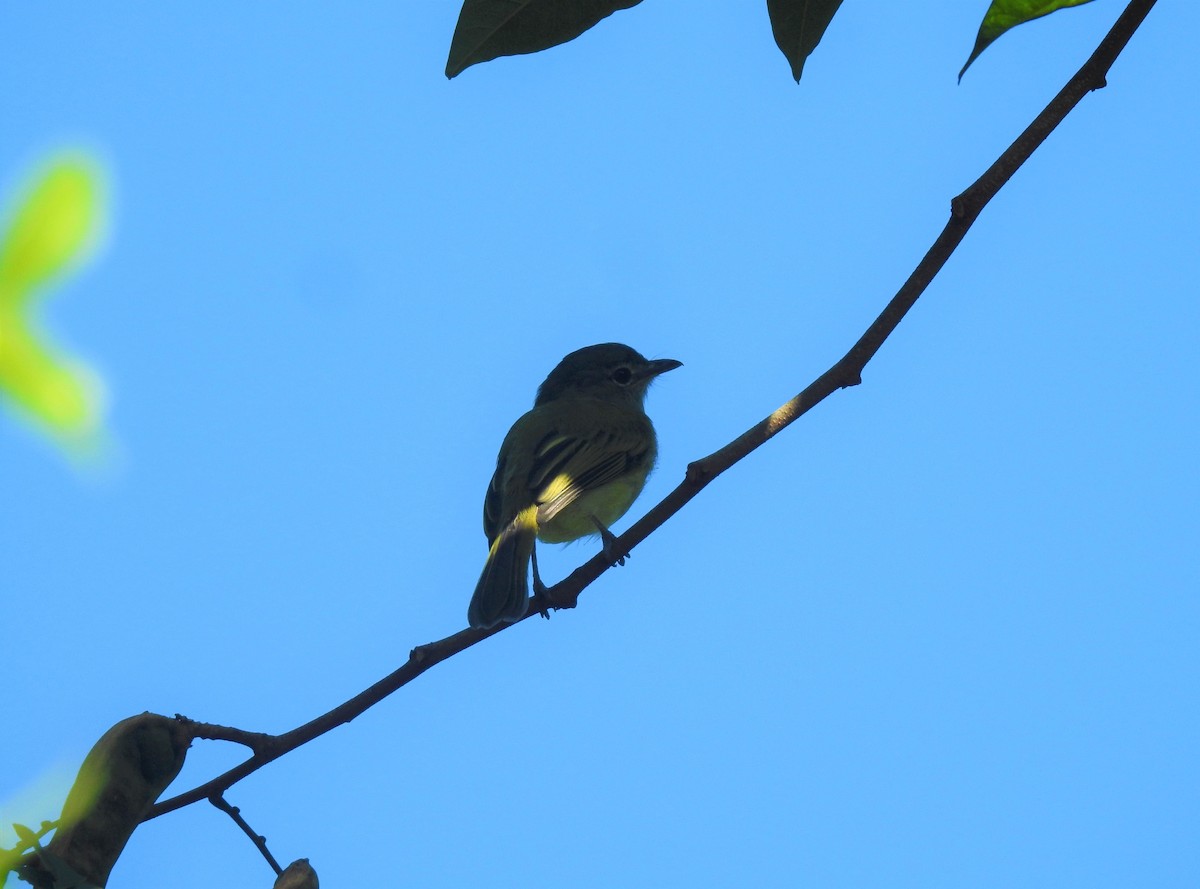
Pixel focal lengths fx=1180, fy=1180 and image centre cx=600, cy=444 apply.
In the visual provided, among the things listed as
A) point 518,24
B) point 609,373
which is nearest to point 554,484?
point 609,373

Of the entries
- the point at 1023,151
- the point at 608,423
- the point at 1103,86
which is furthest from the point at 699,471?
the point at 608,423

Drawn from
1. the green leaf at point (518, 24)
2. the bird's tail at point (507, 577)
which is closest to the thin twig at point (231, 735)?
the green leaf at point (518, 24)

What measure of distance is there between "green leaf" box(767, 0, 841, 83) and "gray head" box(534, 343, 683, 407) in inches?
246

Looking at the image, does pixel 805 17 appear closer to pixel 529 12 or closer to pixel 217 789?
pixel 529 12

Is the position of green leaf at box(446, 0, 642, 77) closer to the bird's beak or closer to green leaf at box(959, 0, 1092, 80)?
green leaf at box(959, 0, 1092, 80)

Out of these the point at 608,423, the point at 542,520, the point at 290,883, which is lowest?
the point at 290,883

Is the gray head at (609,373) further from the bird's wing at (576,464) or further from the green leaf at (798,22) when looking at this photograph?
the green leaf at (798,22)

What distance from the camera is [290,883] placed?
96.7 inches

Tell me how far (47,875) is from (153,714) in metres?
0.67

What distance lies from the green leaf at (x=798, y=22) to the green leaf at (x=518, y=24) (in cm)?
33

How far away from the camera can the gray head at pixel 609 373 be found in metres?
8.91

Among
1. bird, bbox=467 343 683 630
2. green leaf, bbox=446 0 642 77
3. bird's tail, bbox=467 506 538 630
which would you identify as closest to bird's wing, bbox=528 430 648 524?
bird, bbox=467 343 683 630

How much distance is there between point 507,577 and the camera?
213 inches

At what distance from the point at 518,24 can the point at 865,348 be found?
1.03 metres
